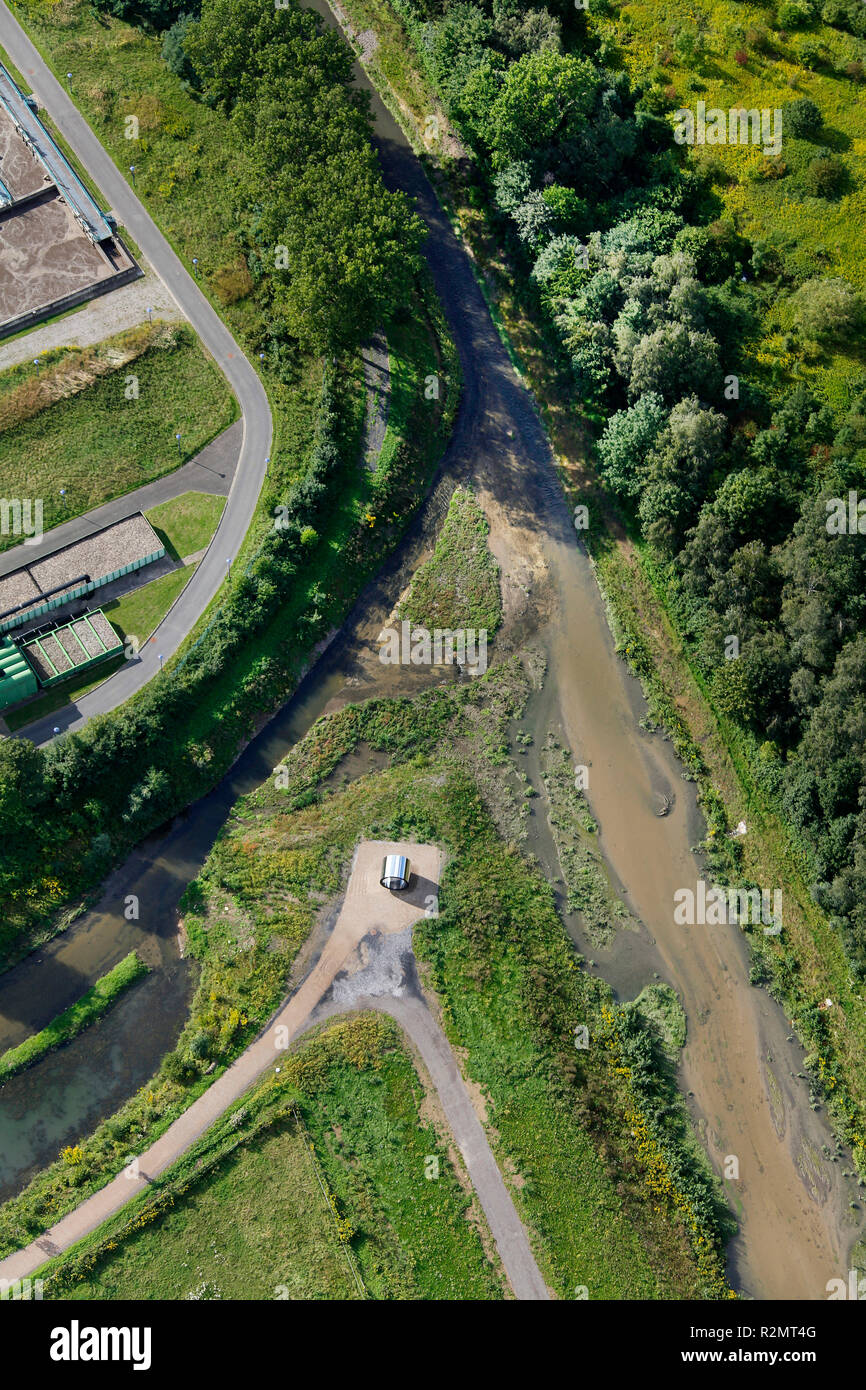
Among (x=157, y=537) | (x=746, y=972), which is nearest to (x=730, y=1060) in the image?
(x=746, y=972)

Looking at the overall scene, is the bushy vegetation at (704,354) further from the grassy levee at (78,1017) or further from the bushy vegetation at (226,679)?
the grassy levee at (78,1017)

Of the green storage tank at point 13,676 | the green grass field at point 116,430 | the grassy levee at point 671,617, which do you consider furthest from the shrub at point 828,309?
the green storage tank at point 13,676

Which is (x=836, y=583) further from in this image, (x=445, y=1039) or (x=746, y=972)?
(x=445, y=1039)

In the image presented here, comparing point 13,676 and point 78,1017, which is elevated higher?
point 13,676

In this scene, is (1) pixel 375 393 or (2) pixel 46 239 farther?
(2) pixel 46 239

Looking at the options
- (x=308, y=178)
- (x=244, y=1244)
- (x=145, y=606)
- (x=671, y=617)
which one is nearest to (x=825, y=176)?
(x=671, y=617)

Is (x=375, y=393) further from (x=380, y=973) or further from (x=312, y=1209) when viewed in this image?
(x=312, y=1209)

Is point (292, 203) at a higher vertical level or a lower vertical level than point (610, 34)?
lower
